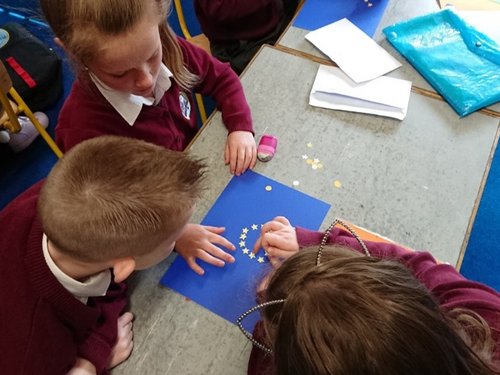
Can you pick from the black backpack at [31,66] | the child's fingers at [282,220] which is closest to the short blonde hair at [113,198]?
the child's fingers at [282,220]

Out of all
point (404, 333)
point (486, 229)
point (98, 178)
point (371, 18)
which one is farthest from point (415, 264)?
point (486, 229)

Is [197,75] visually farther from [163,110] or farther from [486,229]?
[486,229]

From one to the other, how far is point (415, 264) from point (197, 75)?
33.8 inches

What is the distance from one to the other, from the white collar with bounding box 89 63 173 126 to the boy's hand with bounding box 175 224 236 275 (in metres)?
0.36

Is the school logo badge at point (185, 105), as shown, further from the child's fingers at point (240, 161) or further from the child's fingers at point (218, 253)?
the child's fingers at point (218, 253)

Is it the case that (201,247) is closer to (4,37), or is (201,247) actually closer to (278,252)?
(278,252)

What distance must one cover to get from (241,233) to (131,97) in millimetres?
460

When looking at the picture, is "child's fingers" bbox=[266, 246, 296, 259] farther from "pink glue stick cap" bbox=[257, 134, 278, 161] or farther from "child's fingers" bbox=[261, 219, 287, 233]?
"pink glue stick cap" bbox=[257, 134, 278, 161]

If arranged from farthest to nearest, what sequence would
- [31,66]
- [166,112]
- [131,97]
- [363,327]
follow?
[31,66], [166,112], [131,97], [363,327]

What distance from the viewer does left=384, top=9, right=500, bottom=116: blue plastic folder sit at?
1273mm

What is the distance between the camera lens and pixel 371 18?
1.52 m

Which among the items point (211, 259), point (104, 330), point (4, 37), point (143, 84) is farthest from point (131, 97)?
point (4, 37)

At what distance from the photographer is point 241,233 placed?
41.0 inches

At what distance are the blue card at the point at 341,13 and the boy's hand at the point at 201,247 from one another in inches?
34.1
